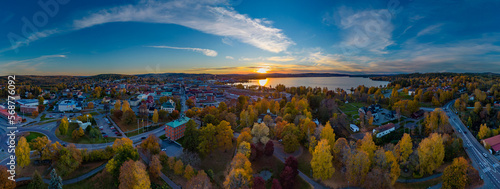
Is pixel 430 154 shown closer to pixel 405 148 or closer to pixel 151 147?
pixel 405 148

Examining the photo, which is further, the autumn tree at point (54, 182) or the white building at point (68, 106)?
the white building at point (68, 106)

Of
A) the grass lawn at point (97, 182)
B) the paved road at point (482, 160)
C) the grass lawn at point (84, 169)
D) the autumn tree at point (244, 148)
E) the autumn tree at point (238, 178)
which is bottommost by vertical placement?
the grass lawn at point (97, 182)

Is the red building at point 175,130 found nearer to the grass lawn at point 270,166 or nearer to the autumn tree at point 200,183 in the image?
the grass lawn at point 270,166

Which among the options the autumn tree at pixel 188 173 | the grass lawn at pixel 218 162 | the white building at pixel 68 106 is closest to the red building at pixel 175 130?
the grass lawn at pixel 218 162

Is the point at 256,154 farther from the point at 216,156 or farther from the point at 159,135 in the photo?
the point at 159,135

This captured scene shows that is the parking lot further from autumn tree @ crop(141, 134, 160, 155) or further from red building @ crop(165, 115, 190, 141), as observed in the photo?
autumn tree @ crop(141, 134, 160, 155)

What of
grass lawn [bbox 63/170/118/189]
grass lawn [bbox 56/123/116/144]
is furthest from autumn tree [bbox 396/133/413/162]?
grass lawn [bbox 56/123/116/144]
